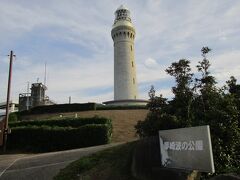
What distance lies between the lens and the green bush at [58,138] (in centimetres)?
2494

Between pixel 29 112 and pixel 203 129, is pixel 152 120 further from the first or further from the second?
pixel 29 112

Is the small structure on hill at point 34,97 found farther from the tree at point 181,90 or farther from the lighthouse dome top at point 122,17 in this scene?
the tree at point 181,90

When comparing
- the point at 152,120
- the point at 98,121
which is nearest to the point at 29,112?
the point at 98,121

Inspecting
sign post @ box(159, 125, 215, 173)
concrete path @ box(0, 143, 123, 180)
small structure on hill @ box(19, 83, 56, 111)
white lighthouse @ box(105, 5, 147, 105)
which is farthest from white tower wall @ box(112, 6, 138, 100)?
sign post @ box(159, 125, 215, 173)

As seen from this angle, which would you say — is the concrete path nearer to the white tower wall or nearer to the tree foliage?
the tree foliage

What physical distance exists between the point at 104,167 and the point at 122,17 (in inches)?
2325

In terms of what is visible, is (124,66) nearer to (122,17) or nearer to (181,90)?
(122,17)

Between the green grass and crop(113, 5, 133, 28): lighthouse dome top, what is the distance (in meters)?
54.6

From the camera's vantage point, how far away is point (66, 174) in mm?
14383

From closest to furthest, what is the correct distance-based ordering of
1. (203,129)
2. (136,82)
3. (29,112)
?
(203,129) → (29,112) → (136,82)

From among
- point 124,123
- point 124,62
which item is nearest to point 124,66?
point 124,62

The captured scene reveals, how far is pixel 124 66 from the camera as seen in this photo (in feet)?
207

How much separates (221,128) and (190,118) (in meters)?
1.87

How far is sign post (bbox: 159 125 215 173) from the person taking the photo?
891cm
